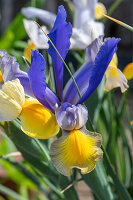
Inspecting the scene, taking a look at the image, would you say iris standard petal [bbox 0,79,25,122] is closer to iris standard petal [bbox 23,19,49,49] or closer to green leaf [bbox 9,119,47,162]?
green leaf [bbox 9,119,47,162]

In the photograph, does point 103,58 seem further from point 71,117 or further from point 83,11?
point 83,11

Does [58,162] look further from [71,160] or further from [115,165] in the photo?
[115,165]

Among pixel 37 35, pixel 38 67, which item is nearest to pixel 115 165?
pixel 37 35

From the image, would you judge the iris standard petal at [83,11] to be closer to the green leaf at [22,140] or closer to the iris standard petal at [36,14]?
the iris standard petal at [36,14]

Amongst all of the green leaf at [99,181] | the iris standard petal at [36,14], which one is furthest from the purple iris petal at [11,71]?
the iris standard petal at [36,14]

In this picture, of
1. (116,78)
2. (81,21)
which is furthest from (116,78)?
(81,21)

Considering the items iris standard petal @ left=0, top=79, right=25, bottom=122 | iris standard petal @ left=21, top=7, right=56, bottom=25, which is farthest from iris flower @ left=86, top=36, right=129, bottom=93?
iris standard petal @ left=21, top=7, right=56, bottom=25
